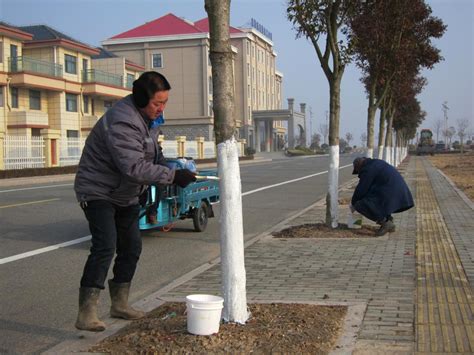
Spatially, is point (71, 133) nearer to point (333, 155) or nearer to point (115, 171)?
point (333, 155)

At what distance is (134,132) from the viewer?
4.24 m

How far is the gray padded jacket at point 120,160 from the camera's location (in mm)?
4148

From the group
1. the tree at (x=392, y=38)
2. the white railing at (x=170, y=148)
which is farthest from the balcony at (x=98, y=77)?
the tree at (x=392, y=38)

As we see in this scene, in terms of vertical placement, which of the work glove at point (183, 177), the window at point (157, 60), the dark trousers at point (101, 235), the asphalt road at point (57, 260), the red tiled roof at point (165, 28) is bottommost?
the asphalt road at point (57, 260)

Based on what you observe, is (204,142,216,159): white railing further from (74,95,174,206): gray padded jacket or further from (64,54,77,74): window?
(74,95,174,206): gray padded jacket

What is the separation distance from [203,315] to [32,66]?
39.4 metres

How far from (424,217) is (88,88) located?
38437 mm

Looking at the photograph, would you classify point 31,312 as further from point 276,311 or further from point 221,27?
point 221,27

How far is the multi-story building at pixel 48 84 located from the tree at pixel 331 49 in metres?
24.9

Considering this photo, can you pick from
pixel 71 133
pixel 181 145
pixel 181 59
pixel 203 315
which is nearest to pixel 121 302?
pixel 203 315

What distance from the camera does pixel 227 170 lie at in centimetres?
450

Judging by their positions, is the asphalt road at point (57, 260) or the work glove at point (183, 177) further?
the asphalt road at point (57, 260)

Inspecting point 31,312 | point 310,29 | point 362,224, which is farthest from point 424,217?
point 31,312

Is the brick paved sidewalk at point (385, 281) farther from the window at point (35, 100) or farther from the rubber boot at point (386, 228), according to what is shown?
the window at point (35, 100)
